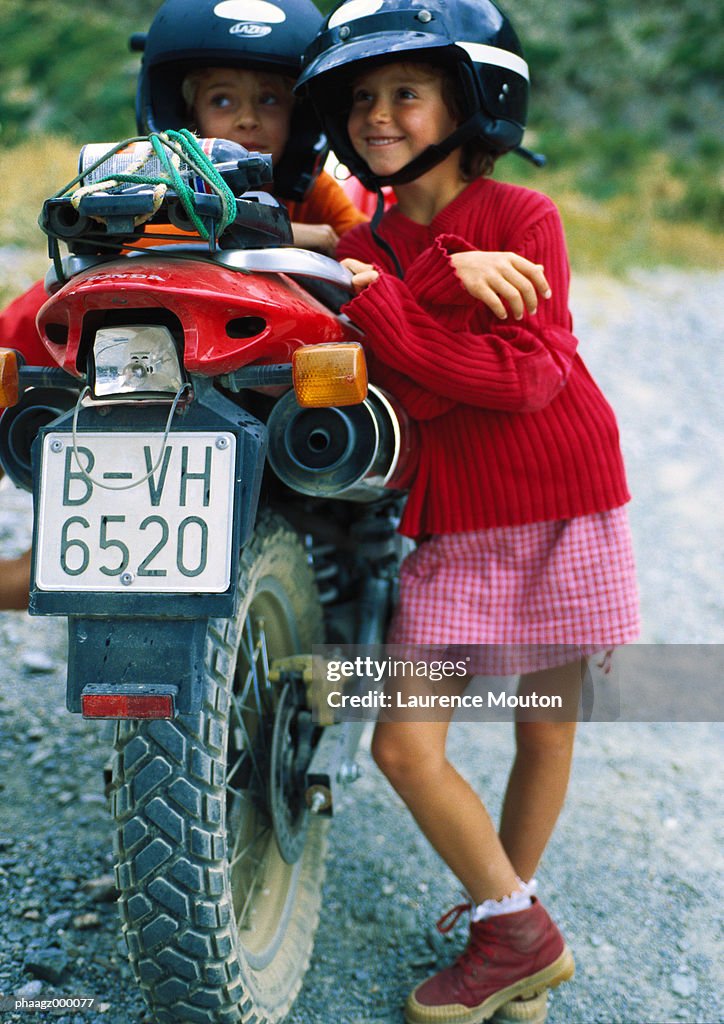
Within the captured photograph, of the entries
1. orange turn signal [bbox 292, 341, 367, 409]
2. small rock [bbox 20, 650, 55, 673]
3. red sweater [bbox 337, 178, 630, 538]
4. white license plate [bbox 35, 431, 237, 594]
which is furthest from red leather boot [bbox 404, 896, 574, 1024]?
small rock [bbox 20, 650, 55, 673]

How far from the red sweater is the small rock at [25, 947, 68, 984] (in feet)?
3.49

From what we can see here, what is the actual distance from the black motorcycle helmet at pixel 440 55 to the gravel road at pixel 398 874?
1.32 metres

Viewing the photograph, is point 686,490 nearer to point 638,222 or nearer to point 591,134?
point 638,222

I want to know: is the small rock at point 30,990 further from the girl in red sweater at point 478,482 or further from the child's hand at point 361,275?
the child's hand at point 361,275

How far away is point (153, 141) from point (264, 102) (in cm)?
91

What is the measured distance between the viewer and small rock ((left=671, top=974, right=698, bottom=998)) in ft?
6.68

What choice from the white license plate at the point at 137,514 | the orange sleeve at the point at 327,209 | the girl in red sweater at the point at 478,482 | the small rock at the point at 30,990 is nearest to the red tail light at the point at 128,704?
the white license plate at the point at 137,514

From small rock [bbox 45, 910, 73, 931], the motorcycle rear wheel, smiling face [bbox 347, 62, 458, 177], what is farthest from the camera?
small rock [bbox 45, 910, 73, 931]

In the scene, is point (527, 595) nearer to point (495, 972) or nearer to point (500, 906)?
Answer: point (500, 906)

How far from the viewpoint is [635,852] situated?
2500 millimetres

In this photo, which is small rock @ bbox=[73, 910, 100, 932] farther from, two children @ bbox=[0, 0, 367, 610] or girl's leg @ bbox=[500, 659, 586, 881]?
girl's leg @ bbox=[500, 659, 586, 881]

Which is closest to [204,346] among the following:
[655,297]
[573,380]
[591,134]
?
[573,380]

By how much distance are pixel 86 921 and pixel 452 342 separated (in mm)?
1388

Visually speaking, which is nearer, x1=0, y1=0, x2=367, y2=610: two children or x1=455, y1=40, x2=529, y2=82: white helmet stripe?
x1=455, y1=40, x2=529, y2=82: white helmet stripe
